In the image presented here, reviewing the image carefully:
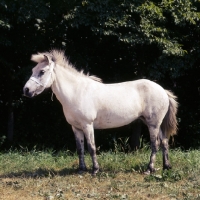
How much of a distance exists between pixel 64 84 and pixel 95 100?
0.59 metres

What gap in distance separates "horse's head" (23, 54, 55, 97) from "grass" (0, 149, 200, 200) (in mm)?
1457

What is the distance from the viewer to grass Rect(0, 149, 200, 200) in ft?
21.5

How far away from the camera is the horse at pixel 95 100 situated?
7742mm

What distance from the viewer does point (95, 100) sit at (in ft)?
25.8

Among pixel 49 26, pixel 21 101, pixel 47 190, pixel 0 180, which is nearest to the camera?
pixel 47 190

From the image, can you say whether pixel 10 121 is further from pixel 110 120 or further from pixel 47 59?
pixel 110 120

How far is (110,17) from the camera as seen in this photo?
10.1 meters

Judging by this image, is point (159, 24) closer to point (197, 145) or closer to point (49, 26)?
point (49, 26)

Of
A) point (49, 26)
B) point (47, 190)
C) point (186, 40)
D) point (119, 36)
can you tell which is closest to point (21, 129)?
point (49, 26)

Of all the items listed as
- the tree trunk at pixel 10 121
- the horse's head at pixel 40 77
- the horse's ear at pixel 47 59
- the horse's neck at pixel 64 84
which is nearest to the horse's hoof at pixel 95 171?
the horse's neck at pixel 64 84

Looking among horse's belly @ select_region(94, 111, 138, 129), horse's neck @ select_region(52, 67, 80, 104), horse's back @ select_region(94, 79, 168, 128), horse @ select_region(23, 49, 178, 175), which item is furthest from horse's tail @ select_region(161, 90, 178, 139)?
horse's neck @ select_region(52, 67, 80, 104)

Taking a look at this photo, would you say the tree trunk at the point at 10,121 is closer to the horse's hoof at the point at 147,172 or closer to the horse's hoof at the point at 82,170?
the horse's hoof at the point at 82,170

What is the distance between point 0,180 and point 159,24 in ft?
16.6

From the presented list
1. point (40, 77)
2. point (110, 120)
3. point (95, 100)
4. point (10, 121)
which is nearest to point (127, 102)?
point (110, 120)
